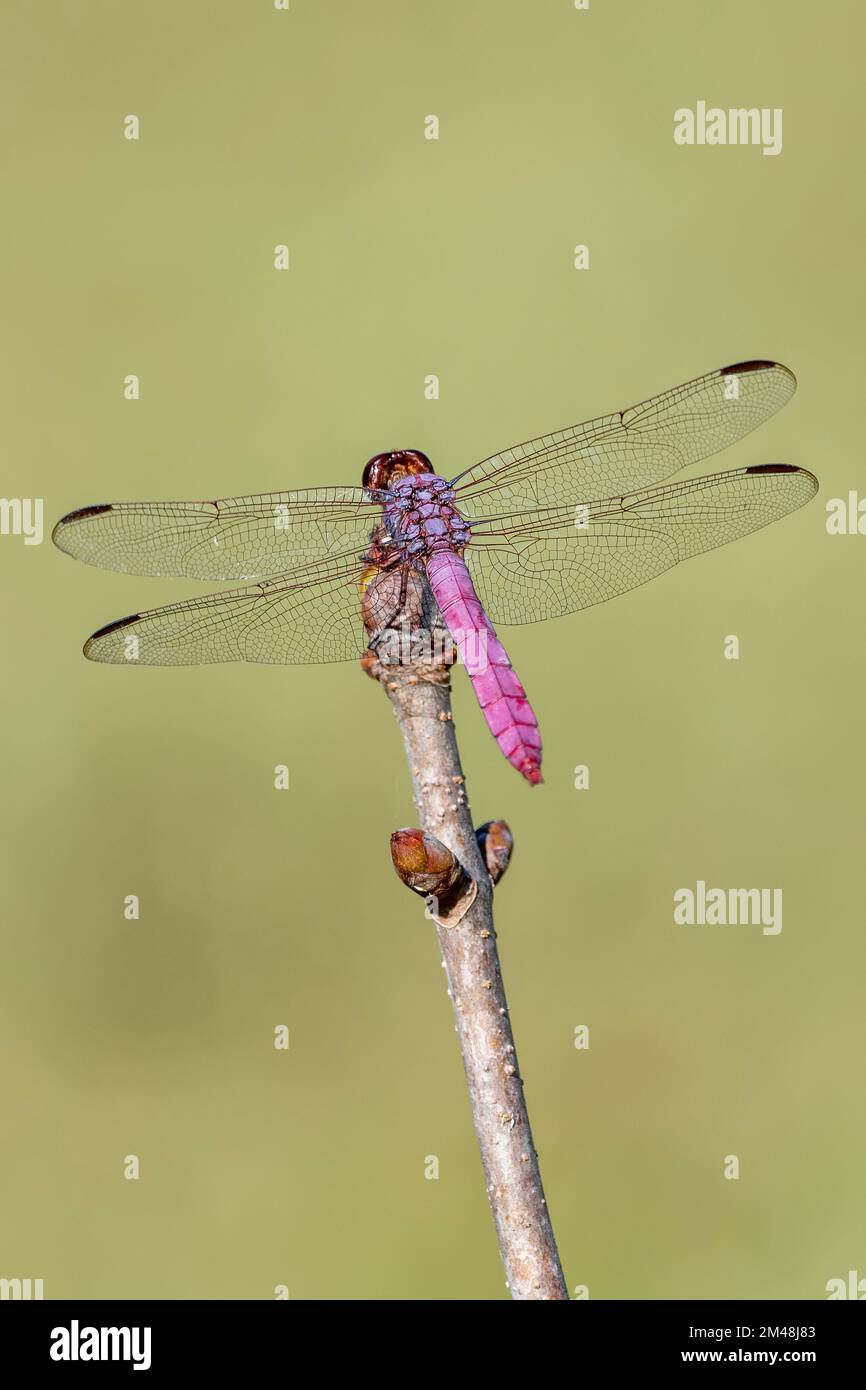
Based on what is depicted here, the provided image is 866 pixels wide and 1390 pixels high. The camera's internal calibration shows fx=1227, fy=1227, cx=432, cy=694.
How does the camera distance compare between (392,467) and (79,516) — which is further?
(79,516)

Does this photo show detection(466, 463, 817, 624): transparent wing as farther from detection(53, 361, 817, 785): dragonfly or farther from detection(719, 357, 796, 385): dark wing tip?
detection(719, 357, 796, 385): dark wing tip

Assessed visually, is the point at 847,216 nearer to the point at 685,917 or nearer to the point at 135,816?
the point at 685,917

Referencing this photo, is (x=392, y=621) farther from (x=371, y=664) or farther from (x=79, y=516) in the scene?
(x=79, y=516)

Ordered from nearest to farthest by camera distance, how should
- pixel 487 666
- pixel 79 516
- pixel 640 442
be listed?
pixel 487 666, pixel 79 516, pixel 640 442

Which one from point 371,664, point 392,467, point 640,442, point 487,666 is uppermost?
point 640,442

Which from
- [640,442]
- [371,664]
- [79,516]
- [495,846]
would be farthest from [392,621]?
[640,442]

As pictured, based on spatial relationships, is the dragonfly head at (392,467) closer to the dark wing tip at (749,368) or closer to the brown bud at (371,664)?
the brown bud at (371,664)

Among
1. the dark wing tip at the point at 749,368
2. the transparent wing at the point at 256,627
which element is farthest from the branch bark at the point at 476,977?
the dark wing tip at the point at 749,368
